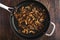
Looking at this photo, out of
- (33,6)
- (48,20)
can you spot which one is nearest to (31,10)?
(33,6)

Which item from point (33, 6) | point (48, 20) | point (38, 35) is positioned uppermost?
point (33, 6)

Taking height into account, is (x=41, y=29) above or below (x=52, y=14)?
below

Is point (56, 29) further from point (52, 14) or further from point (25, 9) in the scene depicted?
point (25, 9)

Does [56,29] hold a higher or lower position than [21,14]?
lower

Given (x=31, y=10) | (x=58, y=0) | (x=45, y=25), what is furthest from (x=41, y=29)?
(x=58, y=0)

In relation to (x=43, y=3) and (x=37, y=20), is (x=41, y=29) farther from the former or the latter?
(x=43, y=3)
